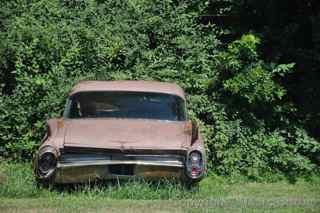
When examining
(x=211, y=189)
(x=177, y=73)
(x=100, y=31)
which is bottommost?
(x=211, y=189)

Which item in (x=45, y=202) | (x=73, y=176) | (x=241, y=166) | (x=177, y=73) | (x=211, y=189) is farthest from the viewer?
(x=177, y=73)

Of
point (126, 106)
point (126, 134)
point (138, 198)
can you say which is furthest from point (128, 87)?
point (138, 198)

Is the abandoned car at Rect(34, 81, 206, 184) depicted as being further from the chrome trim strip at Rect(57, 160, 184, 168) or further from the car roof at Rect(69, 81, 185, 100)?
the car roof at Rect(69, 81, 185, 100)

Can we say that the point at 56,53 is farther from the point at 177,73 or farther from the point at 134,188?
the point at 134,188

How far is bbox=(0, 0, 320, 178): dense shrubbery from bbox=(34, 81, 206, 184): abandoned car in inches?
79.4

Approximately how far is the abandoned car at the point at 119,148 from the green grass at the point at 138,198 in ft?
0.58

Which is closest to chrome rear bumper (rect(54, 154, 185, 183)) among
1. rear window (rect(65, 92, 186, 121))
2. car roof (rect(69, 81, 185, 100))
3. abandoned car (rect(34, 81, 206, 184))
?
abandoned car (rect(34, 81, 206, 184))

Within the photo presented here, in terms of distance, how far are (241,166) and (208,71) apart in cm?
201

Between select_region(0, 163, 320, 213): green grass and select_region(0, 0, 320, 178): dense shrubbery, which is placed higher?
select_region(0, 0, 320, 178): dense shrubbery

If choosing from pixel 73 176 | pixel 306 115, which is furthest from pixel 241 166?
pixel 73 176

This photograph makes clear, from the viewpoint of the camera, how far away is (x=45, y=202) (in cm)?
721

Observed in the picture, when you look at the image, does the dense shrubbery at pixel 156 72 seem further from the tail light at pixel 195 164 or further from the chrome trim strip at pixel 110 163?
the chrome trim strip at pixel 110 163

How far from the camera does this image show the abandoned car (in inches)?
305

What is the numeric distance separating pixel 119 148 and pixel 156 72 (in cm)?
365
